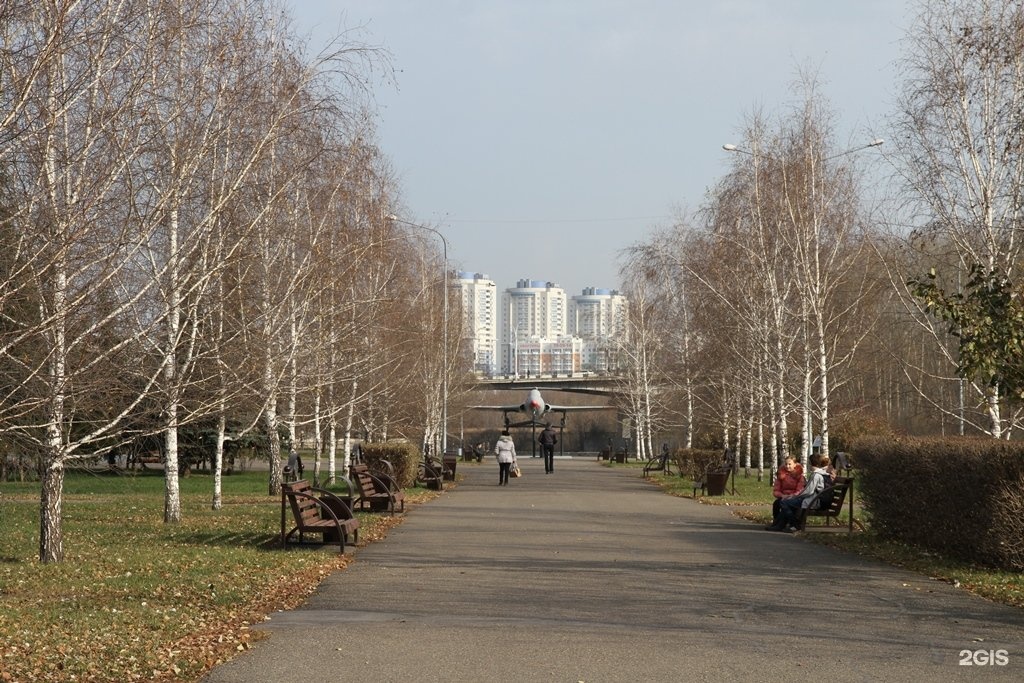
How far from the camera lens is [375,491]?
71.3 feet

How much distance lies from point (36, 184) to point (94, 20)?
1524 mm

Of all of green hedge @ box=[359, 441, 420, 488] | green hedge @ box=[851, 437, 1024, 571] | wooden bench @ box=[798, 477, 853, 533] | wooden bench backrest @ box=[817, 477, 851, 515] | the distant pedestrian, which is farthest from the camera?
the distant pedestrian

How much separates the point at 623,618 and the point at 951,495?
18.9 ft

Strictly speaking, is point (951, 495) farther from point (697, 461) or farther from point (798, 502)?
point (697, 461)

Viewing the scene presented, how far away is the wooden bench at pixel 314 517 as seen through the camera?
1490cm

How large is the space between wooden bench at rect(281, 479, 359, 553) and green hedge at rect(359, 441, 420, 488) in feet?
37.7

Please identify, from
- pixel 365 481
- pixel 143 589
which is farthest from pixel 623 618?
→ pixel 365 481

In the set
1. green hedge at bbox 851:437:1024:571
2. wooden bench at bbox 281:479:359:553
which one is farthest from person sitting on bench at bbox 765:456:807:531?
wooden bench at bbox 281:479:359:553

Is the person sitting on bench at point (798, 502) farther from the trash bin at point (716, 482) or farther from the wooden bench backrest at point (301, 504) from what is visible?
the trash bin at point (716, 482)

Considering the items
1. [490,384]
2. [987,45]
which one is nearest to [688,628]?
[987,45]

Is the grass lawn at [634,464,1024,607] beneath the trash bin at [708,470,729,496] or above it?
beneath

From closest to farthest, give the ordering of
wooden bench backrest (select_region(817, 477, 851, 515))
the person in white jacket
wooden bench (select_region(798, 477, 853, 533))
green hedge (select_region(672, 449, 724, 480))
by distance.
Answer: wooden bench (select_region(798, 477, 853, 533)) → wooden bench backrest (select_region(817, 477, 851, 515)) → green hedge (select_region(672, 449, 724, 480)) → the person in white jacket

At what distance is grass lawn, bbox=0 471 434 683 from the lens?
8.21 meters

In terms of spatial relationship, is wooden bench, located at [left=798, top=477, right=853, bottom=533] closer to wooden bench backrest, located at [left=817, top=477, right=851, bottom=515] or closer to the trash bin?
wooden bench backrest, located at [left=817, top=477, right=851, bottom=515]
